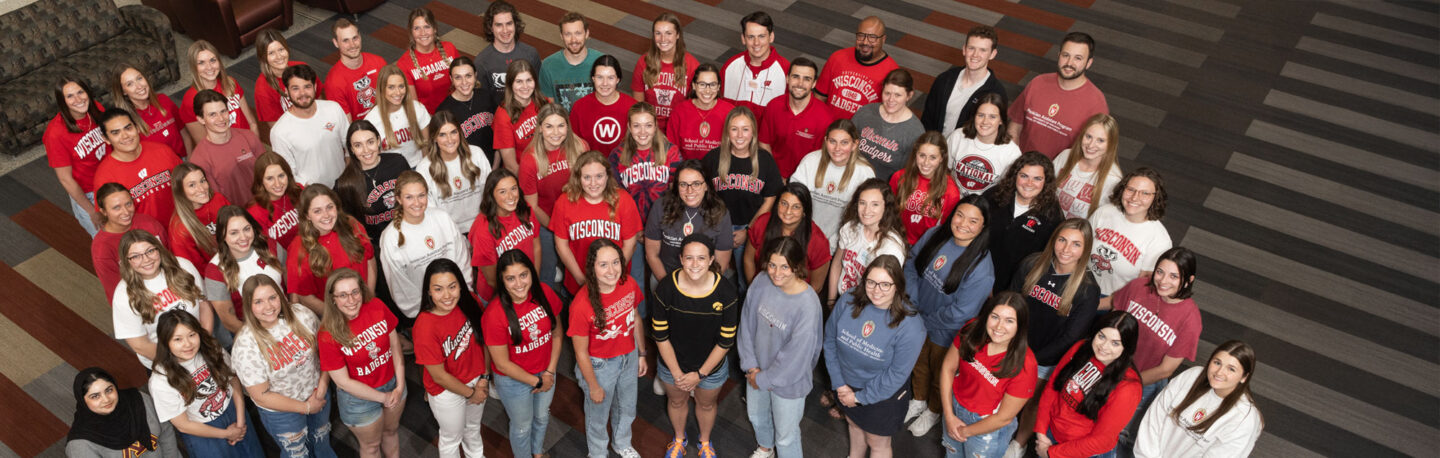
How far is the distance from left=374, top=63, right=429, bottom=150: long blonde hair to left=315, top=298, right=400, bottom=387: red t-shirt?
→ 5.37ft

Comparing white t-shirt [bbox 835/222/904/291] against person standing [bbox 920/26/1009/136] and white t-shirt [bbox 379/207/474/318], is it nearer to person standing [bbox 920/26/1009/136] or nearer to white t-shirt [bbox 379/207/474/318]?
person standing [bbox 920/26/1009/136]

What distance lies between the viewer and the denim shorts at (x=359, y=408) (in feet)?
15.8

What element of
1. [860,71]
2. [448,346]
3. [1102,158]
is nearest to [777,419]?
[448,346]

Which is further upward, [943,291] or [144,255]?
[943,291]

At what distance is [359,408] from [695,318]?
5.98ft

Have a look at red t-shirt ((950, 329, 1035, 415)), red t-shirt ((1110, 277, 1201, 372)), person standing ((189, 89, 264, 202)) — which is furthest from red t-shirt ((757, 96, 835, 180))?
→ person standing ((189, 89, 264, 202))

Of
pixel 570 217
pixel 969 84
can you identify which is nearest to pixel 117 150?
pixel 570 217

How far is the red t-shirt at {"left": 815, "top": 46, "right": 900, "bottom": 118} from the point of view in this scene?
21.9 feet

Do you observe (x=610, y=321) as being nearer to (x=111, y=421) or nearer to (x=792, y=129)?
(x=792, y=129)

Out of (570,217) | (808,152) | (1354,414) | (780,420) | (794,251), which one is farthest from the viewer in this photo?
(808,152)

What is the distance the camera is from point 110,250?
5270mm

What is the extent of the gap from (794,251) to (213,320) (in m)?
3.30

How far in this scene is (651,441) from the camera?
5.64m

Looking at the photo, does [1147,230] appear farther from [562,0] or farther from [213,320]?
[562,0]
